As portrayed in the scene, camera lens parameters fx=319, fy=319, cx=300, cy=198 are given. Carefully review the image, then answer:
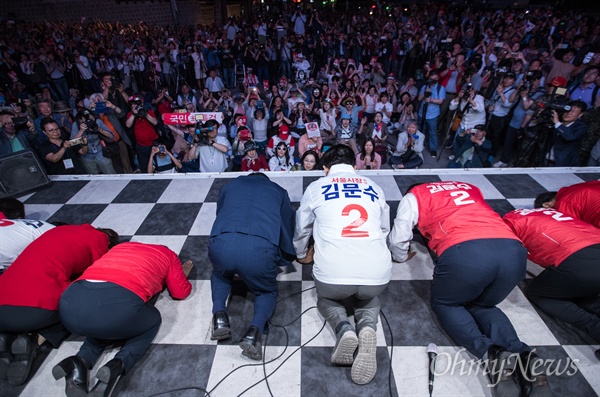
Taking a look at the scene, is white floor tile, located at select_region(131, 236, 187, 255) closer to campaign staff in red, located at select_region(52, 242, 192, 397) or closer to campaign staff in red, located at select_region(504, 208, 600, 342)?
campaign staff in red, located at select_region(52, 242, 192, 397)

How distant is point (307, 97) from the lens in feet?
20.8

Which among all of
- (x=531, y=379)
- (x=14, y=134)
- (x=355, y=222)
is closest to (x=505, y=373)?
(x=531, y=379)

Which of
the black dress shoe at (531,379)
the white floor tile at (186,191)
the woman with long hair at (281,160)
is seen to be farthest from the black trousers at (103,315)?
the woman with long hair at (281,160)

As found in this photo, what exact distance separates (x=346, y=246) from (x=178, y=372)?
1160 millimetres

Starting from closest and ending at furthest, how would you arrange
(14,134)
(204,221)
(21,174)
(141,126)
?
1. (204,221)
2. (21,174)
3. (14,134)
4. (141,126)

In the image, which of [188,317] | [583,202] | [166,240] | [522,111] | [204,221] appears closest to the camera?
[188,317]

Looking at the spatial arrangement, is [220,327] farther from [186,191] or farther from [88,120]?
[88,120]

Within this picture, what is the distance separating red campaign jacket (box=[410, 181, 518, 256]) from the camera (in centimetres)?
179

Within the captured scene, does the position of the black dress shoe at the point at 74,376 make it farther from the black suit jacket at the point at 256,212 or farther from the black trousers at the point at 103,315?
the black suit jacket at the point at 256,212

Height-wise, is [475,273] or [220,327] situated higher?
[475,273]

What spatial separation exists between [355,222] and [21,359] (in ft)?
6.47

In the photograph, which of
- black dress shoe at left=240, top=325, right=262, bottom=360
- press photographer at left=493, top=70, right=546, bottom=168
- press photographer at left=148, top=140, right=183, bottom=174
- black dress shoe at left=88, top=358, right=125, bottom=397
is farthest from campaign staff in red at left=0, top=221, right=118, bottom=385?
press photographer at left=493, top=70, right=546, bottom=168

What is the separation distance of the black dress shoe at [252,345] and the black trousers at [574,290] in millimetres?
1753

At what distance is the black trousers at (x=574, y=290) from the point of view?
1.76 meters
